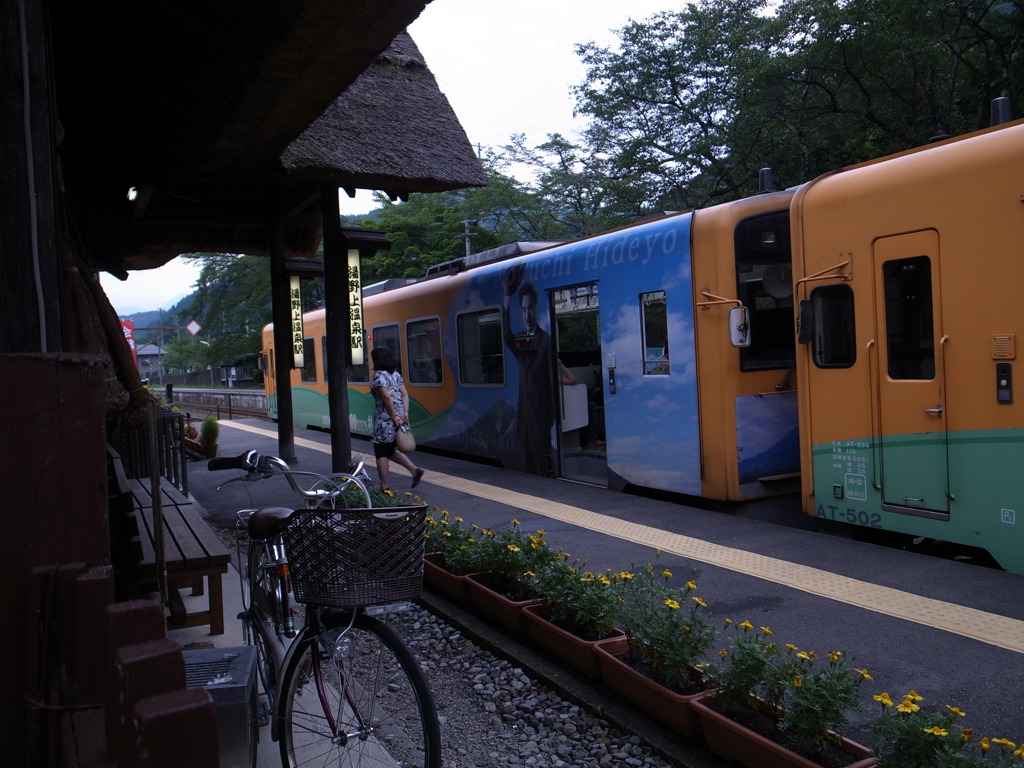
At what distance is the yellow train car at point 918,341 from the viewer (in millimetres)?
5160

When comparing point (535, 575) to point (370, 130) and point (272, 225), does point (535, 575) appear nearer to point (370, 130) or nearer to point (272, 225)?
point (370, 130)

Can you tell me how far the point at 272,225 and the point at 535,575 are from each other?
8.42 meters

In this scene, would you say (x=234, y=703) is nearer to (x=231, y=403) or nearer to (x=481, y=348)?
(x=481, y=348)

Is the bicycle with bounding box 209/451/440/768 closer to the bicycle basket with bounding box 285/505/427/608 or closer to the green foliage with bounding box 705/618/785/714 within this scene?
the bicycle basket with bounding box 285/505/427/608

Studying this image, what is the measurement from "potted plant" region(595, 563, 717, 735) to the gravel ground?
0.18m

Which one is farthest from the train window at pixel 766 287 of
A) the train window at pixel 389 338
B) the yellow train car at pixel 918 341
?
the train window at pixel 389 338

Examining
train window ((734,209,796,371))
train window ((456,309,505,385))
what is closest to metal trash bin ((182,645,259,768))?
train window ((734,209,796,371))

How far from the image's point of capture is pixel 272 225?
38.4ft

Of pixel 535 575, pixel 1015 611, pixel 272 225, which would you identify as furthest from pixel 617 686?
pixel 272 225

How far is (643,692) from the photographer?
12.0 ft

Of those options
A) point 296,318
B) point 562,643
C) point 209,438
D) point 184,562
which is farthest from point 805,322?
point 209,438

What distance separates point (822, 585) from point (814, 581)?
0.30 feet

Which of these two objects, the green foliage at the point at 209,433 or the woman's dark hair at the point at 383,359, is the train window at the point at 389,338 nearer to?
the green foliage at the point at 209,433

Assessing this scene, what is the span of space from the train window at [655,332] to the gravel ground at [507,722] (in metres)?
3.98
